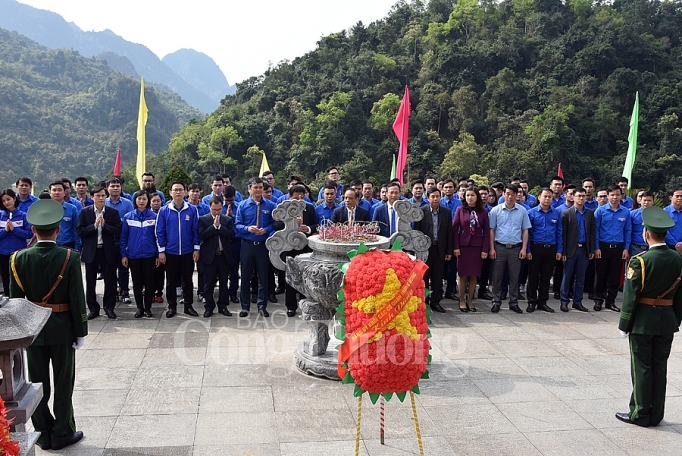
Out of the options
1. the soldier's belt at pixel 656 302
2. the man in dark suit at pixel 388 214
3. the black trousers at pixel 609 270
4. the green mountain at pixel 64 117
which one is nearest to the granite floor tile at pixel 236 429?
the soldier's belt at pixel 656 302

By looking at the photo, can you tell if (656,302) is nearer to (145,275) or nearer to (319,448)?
(319,448)

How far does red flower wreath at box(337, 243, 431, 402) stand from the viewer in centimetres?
321

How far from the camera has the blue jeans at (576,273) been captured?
709 cm

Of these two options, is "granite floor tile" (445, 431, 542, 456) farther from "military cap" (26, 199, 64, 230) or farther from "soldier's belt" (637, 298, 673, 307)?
"military cap" (26, 199, 64, 230)

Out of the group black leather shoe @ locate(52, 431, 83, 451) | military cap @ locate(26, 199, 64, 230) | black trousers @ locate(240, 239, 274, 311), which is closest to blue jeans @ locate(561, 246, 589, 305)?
black trousers @ locate(240, 239, 274, 311)

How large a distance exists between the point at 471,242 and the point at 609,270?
1868 millimetres

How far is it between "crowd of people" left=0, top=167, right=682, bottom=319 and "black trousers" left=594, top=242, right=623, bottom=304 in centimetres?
1

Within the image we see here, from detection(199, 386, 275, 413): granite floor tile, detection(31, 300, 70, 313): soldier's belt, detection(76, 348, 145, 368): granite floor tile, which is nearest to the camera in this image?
detection(31, 300, 70, 313): soldier's belt

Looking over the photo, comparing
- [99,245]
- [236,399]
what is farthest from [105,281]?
[236,399]

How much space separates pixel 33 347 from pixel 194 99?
20732 centimetres

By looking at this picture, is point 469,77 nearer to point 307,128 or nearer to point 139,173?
point 307,128

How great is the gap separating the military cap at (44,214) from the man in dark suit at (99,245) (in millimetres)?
2891

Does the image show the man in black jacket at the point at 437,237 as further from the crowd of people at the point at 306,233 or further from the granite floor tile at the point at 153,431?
the granite floor tile at the point at 153,431

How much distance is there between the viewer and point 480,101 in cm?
3972
